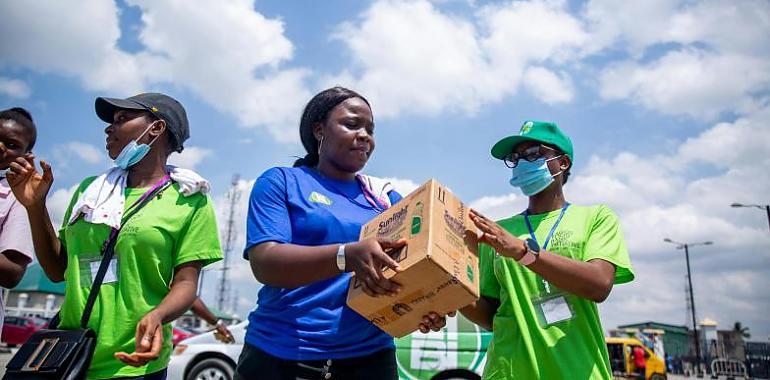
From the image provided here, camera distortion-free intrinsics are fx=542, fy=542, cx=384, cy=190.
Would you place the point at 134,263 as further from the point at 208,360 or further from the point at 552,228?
the point at 208,360

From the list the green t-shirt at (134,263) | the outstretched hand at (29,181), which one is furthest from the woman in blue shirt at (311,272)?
the outstretched hand at (29,181)

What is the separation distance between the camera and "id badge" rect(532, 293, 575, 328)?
2.24 meters

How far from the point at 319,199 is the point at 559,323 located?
1113mm

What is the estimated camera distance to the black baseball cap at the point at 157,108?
7.80 ft

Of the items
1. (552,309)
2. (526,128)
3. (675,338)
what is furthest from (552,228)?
(675,338)

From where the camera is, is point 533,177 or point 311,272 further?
point 533,177

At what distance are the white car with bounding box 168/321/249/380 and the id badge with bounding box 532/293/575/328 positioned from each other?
21.4ft

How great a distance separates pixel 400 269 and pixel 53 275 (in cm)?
173

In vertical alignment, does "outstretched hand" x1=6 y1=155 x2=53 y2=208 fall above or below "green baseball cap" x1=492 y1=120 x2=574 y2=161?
below

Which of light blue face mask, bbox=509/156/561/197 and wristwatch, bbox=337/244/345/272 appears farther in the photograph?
light blue face mask, bbox=509/156/561/197

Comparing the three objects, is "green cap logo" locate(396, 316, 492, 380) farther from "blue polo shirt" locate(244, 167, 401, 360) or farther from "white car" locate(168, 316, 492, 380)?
"blue polo shirt" locate(244, 167, 401, 360)

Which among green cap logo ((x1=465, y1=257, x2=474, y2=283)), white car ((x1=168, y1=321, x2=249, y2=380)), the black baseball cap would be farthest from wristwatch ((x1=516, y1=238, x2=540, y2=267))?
white car ((x1=168, y1=321, x2=249, y2=380))

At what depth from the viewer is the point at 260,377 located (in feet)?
6.49

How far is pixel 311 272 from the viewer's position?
1.78m
